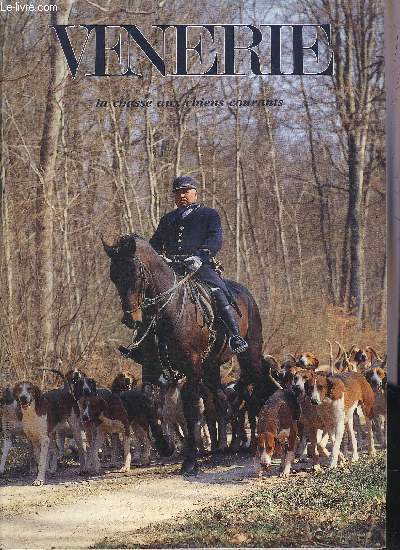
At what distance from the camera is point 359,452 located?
8.62 m

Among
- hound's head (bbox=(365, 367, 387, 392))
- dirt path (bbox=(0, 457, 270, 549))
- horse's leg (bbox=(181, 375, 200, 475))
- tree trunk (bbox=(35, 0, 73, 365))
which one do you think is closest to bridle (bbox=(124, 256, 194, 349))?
horse's leg (bbox=(181, 375, 200, 475))

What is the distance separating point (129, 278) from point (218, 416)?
4.50ft

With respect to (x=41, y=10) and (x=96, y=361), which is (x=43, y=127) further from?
(x=96, y=361)

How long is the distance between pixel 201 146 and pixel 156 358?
1.68 metres

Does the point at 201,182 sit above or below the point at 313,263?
above

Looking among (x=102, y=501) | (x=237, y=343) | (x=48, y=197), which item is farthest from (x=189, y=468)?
(x=48, y=197)

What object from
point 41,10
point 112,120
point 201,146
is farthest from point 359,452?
point 41,10

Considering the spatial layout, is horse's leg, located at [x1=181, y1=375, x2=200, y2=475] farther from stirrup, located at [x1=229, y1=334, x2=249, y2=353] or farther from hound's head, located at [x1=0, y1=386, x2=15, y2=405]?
hound's head, located at [x1=0, y1=386, x2=15, y2=405]

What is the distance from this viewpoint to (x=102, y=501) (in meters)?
8.44

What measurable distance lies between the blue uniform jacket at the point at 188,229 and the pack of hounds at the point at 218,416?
3.39ft
